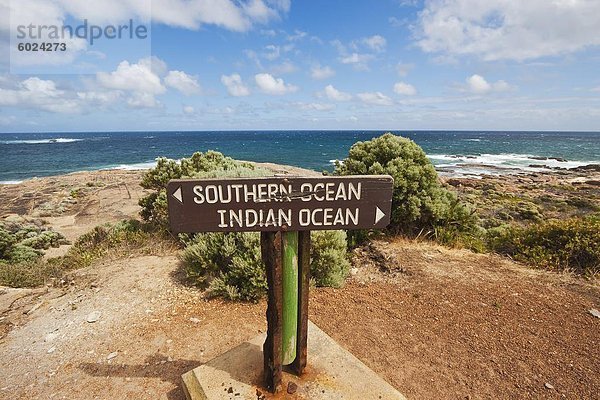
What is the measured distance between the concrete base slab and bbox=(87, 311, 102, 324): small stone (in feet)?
7.37

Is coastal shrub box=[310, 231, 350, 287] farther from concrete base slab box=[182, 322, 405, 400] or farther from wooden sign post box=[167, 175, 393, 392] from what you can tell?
wooden sign post box=[167, 175, 393, 392]

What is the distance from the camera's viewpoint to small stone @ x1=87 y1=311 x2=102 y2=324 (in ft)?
14.5

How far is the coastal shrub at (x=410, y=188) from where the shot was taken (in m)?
7.32

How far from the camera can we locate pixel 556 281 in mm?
5480

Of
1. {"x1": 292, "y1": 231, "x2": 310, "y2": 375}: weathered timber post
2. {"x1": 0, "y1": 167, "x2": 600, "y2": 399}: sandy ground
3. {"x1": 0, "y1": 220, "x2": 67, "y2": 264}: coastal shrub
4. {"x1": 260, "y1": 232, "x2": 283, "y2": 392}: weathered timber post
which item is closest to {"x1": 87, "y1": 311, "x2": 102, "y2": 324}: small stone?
{"x1": 0, "y1": 167, "x2": 600, "y2": 399}: sandy ground

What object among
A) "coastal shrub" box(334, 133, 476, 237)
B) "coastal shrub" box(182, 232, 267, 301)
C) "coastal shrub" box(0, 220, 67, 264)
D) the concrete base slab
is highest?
"coastal shrub" box(334, 133, 476, 237)

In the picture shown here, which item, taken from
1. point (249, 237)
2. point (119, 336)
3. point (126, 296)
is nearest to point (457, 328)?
point (249, 237)

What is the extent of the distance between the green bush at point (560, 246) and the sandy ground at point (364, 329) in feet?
1.48

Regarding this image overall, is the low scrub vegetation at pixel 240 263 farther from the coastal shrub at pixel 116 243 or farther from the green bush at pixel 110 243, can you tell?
the green bush at pixel 110 243

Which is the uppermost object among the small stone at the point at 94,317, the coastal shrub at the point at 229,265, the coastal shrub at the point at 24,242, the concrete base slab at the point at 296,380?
the coastal shrub at the point at 229,265

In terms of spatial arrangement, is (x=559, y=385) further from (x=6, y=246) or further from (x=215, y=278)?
(x=6, y=246)

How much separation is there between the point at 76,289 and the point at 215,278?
241 cm

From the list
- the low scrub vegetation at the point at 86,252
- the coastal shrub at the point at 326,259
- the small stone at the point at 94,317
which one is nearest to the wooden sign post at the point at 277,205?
the coastal shrub at the point at 326,259

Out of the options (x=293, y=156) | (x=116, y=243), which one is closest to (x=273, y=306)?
(x=116, y=243)
